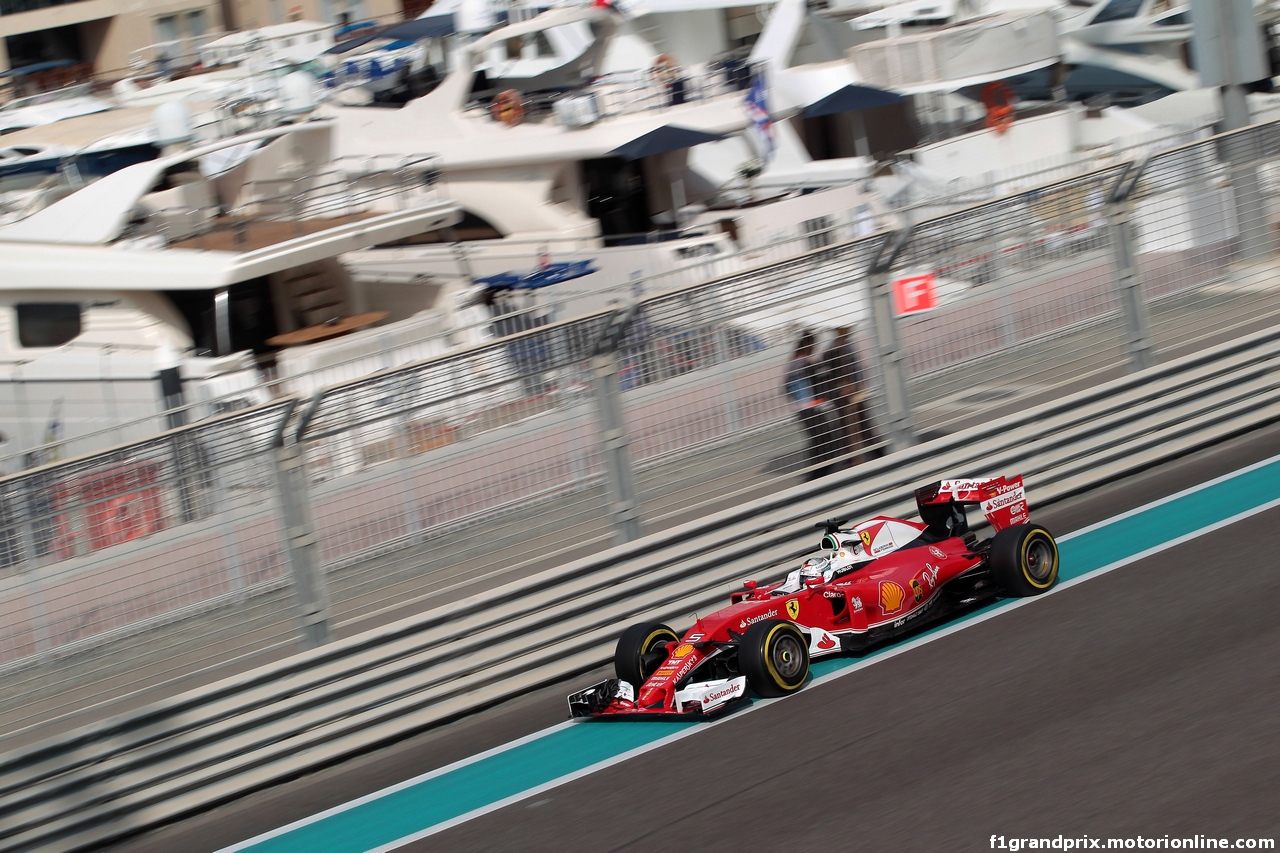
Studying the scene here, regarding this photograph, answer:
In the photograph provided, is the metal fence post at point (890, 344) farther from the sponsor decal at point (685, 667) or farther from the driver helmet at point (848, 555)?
the sponsor decal at point (685, 667)

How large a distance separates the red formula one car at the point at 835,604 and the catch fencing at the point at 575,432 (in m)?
1.22

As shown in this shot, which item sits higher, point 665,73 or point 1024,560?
point 665,73

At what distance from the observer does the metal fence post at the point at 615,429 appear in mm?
8719

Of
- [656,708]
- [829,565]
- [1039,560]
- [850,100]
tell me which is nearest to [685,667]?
[656,708]

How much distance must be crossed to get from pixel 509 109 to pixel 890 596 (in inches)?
691

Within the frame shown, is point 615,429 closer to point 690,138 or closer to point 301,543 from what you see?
point 301,543

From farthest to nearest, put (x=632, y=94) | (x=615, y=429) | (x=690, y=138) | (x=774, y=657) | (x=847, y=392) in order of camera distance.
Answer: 1. (x=632, y=94)
2. (x=690, y=138)
3. (x=847, y=392)
4. (x=615, y=429)
5. (x=774, y=657)

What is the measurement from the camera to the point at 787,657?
742 centimetres

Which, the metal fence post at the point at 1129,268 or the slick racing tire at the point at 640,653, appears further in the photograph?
the metal fence post at the point at 1129,268

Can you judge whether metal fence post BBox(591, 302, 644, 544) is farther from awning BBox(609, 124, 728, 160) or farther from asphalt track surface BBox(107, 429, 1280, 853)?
awning BBox(609, 124, 728, 160)

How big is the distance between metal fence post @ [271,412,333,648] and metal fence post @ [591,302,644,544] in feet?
5.97

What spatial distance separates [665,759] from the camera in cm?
691

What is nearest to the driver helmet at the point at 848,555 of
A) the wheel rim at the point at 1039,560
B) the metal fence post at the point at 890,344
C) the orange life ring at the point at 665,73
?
the wheel rim at the point at 1039,560

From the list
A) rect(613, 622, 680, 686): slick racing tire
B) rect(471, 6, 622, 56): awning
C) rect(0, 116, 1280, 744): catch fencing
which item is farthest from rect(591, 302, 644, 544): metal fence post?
rect(471, 6, 622, 56): awning
